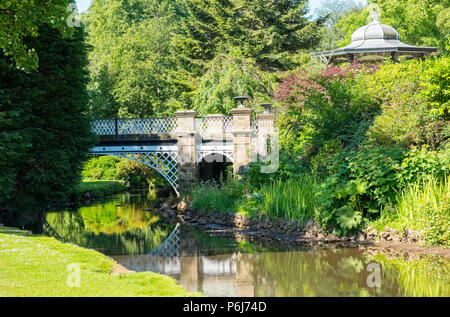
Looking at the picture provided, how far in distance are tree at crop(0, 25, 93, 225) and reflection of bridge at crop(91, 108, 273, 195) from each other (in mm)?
4646

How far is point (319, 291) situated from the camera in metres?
8.03

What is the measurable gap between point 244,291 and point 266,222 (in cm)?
618

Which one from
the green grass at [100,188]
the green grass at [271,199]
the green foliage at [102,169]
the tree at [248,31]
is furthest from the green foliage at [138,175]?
the green grass at [271,199]

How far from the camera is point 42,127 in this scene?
14.9 metres

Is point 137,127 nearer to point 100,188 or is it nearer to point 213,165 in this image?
point 213,165

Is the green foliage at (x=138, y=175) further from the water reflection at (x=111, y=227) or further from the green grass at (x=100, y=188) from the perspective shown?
the water reflection at (x=111, y=227)

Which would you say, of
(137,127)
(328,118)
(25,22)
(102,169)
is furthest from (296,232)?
(102,169)

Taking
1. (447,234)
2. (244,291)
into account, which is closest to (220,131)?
(447,234)

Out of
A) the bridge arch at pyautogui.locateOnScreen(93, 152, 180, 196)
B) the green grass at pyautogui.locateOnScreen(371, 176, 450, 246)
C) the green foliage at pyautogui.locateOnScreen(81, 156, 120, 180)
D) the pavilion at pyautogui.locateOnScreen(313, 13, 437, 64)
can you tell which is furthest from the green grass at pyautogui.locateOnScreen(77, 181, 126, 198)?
the green grass at pyautogui.locateOnScreen(371, 176, 450, 246)

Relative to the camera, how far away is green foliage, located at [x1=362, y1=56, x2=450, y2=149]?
12727 millimetres

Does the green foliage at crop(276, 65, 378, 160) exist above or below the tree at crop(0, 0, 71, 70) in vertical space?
below

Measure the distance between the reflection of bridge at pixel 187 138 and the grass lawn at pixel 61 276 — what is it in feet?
30.9

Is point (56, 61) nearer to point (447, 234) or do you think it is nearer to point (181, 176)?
point (181, 176)

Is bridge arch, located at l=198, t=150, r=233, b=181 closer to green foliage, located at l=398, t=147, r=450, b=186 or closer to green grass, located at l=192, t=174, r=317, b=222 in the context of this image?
green grass, located at l=192, t=174, r=317, b=222
